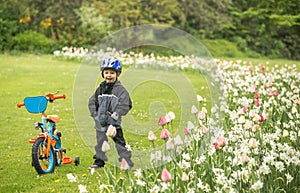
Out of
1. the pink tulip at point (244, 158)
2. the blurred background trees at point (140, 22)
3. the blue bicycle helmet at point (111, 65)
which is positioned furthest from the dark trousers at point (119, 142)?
the blurred background trees at point (140, 22)

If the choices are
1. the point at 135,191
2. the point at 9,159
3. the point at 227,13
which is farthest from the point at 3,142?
the point at 227,13

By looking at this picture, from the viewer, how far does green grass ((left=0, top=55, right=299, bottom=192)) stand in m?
5.71

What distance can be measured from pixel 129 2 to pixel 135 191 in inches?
891

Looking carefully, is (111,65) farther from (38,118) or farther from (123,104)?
(38,118)

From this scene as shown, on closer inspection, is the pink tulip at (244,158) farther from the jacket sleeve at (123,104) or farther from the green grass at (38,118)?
the jacket sleeve at (123,104)

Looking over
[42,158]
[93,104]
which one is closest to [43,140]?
[42,158]

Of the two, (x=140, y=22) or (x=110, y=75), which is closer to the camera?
(x=110, y=75)

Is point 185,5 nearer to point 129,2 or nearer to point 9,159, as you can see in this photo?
point 129,2

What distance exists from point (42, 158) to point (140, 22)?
2128cm

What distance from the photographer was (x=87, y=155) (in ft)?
22.9

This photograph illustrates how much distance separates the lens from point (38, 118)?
984cm

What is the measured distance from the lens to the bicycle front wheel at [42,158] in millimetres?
5477

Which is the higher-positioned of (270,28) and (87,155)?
(270,28)

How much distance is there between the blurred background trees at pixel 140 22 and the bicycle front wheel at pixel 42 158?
17.8 metres
